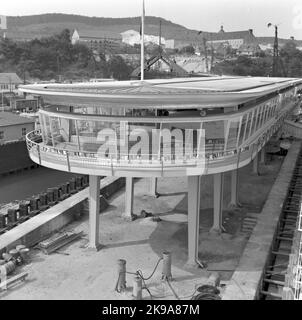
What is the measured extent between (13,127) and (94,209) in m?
35.0

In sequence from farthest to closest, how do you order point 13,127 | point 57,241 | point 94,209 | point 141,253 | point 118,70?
point 118,70
point 13,127
point 57,241
point 141,253
point 94,209

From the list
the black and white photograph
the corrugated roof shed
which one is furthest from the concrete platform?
the corrugated roof shed

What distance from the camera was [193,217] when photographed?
63.1 ft

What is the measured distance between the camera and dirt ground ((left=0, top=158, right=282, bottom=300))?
17281 mm

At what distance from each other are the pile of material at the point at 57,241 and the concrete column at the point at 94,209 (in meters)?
1.40

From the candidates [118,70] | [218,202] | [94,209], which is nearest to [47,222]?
[94,209]

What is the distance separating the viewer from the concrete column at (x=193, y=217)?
19.0m

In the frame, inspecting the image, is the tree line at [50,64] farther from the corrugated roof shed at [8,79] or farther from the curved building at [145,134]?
the curved building at [145,134]

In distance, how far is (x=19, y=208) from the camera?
25.2 metres

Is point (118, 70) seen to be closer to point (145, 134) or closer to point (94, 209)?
point (94, 209)

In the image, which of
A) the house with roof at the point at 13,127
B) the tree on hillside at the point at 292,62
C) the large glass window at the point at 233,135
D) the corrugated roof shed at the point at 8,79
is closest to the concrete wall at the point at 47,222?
the large glass window at the point at 233,135

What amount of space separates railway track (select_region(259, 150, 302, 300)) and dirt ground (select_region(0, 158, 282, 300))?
149 centimetres

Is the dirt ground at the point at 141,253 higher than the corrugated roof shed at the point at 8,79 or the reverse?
the reverse
